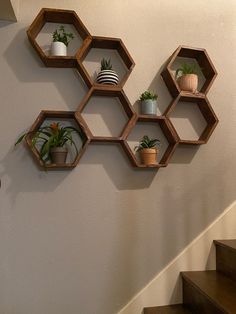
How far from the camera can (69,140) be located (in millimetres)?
1774

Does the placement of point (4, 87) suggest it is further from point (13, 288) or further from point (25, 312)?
point (25, 312)

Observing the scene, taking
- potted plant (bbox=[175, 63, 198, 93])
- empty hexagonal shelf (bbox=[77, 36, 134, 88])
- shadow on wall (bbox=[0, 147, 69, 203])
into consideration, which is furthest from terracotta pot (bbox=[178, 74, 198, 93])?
shadow on wall (bbox=[0, 147, 69, 203])

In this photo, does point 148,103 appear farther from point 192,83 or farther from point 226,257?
point 226,257

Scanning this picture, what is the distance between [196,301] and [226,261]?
0.32 m

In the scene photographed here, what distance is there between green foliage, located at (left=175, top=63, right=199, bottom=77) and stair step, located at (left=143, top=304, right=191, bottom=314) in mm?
1526

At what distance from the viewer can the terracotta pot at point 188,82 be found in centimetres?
185

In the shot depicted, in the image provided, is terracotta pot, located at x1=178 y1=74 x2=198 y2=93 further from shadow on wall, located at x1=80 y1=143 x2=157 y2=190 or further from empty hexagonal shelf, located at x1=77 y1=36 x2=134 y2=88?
shadow on wall, located at x1=80 y1=143 x2=157 y2=190

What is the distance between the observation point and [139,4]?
1.95 m

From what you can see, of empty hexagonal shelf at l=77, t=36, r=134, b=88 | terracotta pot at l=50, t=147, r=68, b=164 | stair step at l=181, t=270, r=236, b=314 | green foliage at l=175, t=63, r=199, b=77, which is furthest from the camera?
green foliage at l=175, t=63, r=199, b=77

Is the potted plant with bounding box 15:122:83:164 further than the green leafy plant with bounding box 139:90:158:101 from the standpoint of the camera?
No

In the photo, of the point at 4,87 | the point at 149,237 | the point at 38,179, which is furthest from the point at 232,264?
the point at 4,87

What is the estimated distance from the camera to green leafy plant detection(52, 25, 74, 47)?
5.73ft

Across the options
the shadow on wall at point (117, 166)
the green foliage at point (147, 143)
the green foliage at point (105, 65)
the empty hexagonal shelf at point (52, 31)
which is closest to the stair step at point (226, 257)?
the shadow on wall at point (117, 166)

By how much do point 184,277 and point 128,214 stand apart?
1.76ft
